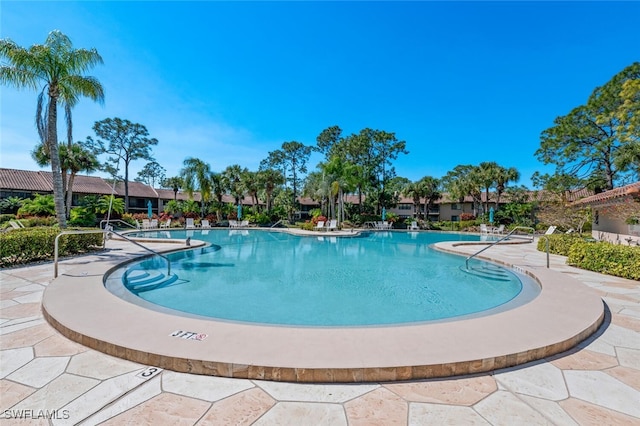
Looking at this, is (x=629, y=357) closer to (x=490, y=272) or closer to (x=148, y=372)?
(x=148, y=372)

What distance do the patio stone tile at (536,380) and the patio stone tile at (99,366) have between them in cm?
353

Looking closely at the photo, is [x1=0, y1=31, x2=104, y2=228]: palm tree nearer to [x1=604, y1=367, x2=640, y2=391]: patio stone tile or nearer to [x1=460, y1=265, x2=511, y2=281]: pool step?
[x1=604, y1=367, x2=640, y2=391]: patio stone tile

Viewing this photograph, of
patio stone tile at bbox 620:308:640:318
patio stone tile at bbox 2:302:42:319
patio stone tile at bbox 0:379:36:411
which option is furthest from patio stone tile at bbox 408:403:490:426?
patio stone tile at bbox 2:302:42:319

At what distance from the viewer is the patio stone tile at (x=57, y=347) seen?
10.4ft

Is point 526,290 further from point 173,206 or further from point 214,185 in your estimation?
point 173,206

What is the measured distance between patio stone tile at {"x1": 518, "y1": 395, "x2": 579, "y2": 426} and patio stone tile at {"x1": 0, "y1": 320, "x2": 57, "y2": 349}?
514 centimetres

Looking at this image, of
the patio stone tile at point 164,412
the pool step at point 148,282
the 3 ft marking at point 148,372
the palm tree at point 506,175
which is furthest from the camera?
the palm tree at point 506,175

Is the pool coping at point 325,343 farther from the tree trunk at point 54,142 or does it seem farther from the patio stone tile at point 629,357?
the tree trunk at point 54,142

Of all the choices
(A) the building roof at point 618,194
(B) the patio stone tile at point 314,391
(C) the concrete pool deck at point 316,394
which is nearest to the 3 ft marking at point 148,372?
(C) the concrete pool deck at point 316,394

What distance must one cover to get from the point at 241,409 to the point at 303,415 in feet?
1.60

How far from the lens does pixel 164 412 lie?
87.1 inches

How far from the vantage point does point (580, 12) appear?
11336 millimetres

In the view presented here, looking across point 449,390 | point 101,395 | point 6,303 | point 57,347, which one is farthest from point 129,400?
point 6,303

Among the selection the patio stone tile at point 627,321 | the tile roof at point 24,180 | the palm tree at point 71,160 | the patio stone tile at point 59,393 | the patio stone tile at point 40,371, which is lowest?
the patio stone tile at point 40,371
